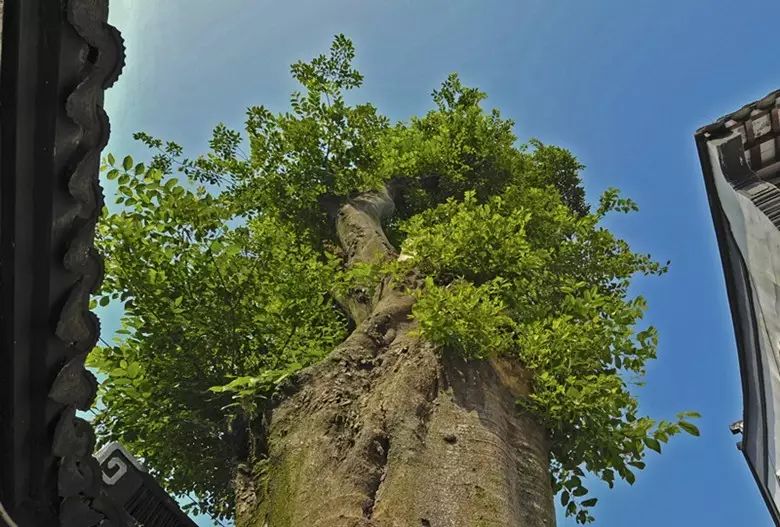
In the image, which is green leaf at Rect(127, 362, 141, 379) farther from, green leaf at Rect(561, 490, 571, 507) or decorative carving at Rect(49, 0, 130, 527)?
green leaf at Rect(561, 490, 571, 507)

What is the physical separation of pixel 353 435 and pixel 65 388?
8.79 feet

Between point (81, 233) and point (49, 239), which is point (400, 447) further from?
point (49, 239)

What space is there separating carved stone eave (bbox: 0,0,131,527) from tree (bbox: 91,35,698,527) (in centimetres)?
200

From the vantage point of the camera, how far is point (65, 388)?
2734mm

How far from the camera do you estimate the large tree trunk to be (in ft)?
14.7

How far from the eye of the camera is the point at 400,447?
4883 millimetres

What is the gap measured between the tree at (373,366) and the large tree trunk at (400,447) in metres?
0.01

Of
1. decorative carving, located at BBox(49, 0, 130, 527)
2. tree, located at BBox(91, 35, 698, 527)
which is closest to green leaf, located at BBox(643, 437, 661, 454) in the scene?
tree, located at BBox(91, 35, 698, 527)

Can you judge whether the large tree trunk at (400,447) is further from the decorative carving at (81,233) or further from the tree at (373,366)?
the decorative carving at (81,233)

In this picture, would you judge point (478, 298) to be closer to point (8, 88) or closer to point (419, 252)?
point (419, 252)

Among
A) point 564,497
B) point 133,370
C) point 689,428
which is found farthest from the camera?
point 564,497

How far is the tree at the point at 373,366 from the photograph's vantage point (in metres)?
4.84

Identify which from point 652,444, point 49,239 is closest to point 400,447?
point 652,444

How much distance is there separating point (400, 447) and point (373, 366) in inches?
45.3
